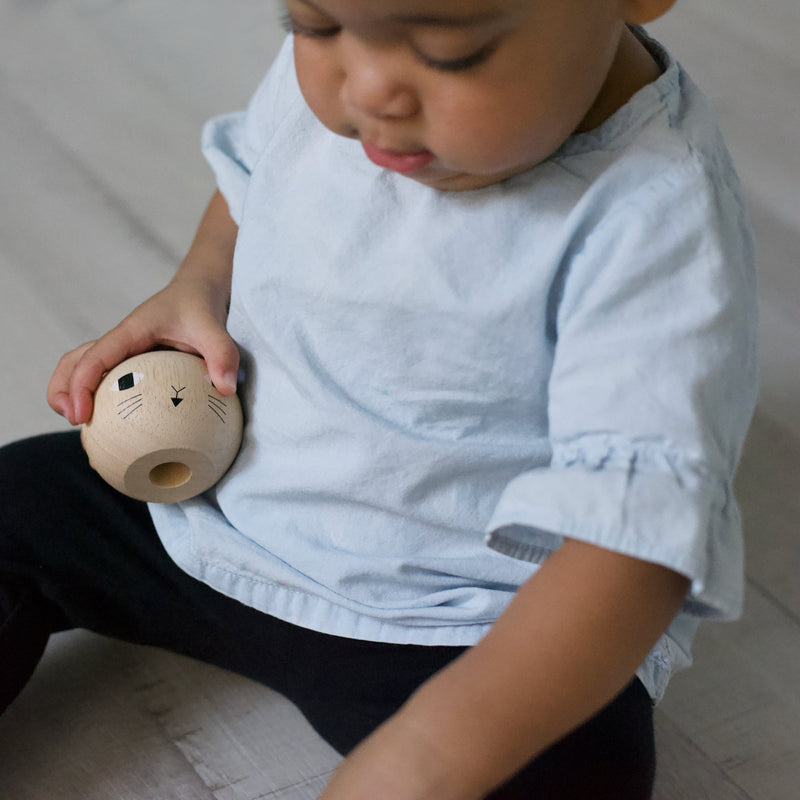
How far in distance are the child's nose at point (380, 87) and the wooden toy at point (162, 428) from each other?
0.76 ft

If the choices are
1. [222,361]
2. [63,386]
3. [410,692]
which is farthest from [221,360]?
[410,692]

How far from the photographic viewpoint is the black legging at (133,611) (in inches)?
25.6

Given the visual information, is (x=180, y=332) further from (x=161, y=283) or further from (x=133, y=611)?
(x=161, y=283)

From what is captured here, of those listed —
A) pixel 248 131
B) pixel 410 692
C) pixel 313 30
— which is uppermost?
pixel 313 30

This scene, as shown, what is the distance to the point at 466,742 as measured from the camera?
49 cm

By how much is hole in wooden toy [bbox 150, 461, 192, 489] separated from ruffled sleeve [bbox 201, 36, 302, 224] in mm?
173

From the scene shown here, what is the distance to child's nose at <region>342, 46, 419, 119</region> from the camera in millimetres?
473

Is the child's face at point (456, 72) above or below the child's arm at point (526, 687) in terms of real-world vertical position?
above

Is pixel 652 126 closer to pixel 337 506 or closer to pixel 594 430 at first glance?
pixel 594 430

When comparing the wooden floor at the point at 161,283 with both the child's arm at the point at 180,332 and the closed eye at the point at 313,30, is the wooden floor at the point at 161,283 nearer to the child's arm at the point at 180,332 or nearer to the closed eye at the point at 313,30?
the child's arm at the point at 180,332

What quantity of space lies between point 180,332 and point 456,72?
321 mm

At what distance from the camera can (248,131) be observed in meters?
0.76

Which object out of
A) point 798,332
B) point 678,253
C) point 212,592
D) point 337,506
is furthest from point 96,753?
point 798,332

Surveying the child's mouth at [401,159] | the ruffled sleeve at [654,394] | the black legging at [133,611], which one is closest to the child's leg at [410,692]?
the black legging at [133,611]
